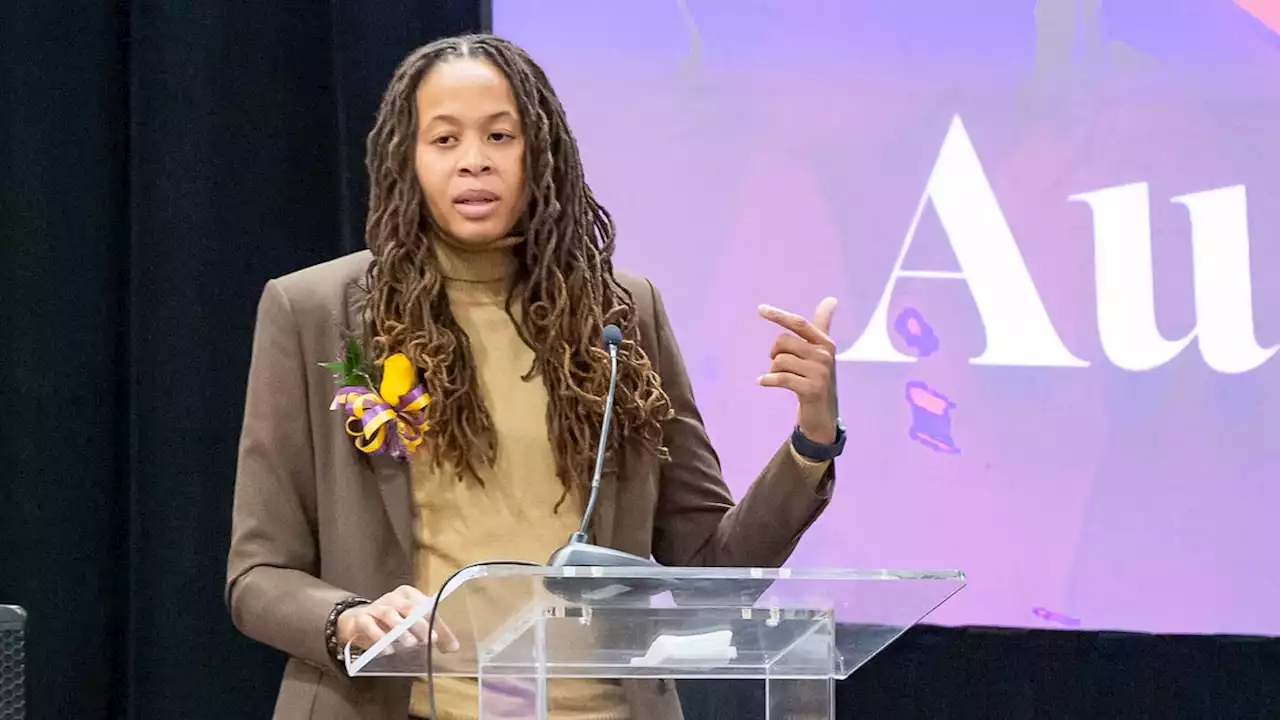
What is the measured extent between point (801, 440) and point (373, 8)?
1483mm

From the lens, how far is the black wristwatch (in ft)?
5.63

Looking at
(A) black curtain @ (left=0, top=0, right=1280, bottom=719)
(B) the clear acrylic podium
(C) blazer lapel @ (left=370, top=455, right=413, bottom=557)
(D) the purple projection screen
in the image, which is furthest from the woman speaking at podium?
(A) black curtain @ (left=0, top=0, right=1280, bottom=719)

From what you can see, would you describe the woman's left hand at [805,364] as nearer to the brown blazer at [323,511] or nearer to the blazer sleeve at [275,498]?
the brown blazer at [323,511]

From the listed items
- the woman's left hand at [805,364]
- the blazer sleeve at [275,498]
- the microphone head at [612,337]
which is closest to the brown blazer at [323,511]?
the blazer sleeve at [275,498]

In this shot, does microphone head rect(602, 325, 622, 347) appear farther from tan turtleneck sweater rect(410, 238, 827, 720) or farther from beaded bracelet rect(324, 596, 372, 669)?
beaded bracelet rect(324, 596, 372, 669)

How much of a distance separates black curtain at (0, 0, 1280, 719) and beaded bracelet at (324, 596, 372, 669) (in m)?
1.25

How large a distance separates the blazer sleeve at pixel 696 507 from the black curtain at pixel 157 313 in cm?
91

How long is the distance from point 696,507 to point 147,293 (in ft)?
4.34

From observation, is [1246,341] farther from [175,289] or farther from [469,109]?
[175,289]

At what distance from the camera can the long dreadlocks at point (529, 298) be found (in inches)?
72.0

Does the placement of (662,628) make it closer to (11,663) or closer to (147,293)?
(11,663)

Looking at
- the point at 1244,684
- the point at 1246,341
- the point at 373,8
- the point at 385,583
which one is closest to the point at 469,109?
the point at 385,583

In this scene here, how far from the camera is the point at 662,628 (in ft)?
4.25

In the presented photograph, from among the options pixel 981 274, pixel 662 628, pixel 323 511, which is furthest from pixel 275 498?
pixel 981 274
